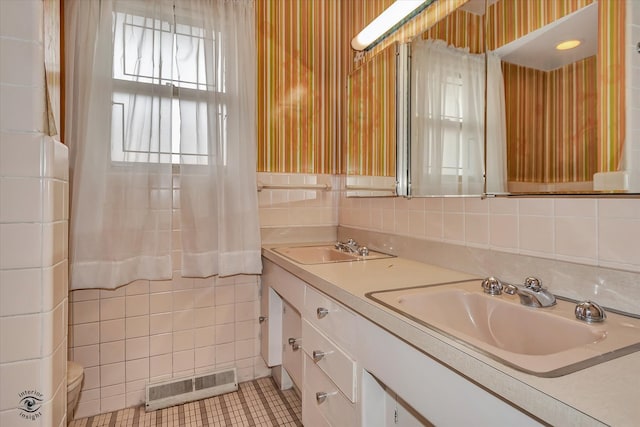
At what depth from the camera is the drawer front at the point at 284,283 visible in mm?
1438

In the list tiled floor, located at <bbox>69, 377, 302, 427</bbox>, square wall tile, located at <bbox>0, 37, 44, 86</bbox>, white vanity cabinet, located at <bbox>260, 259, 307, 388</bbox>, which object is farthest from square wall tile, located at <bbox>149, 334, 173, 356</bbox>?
square wall tile, located at <bbox>0, 37, 44, 86</bbox>

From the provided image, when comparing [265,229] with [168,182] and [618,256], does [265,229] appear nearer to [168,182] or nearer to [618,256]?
[168,182]

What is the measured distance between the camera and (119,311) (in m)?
1.75

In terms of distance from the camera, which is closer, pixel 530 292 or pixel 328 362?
pixel 530 292

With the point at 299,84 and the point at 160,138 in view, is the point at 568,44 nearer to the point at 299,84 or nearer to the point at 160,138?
the point at 299,84

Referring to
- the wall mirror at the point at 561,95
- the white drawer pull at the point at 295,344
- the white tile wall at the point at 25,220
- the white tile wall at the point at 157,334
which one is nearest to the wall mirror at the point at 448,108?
the wall mirror at the point at 561,95

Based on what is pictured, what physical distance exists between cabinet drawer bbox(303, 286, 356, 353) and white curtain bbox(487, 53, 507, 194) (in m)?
0.68

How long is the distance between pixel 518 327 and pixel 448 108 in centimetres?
94

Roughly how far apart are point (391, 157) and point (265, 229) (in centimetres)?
84

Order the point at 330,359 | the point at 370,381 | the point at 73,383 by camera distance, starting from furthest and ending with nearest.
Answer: the point at 73,383, the point at 330,359, the point at 370,381

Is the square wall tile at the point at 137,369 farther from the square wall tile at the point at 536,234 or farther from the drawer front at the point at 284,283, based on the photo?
the square wall tile at the point at 536,234

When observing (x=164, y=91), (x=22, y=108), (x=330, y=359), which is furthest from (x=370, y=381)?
(x=164, y=91)

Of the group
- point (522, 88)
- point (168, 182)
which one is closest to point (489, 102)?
point (522, 88)

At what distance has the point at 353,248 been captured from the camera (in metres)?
1.85
